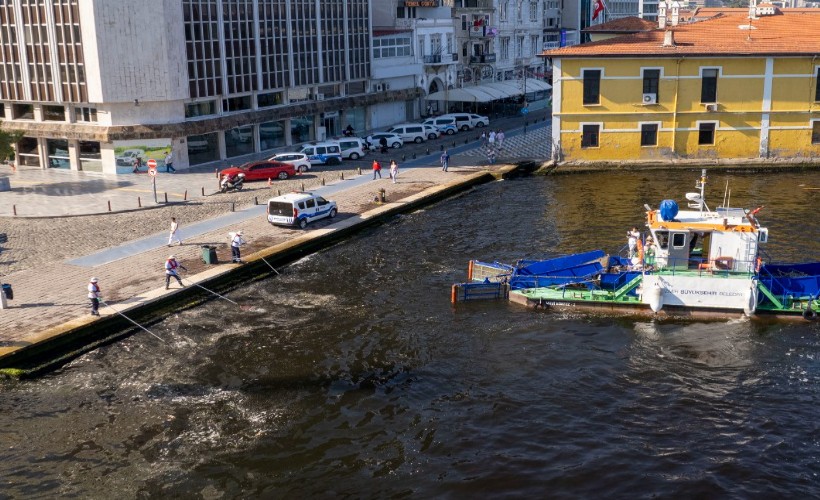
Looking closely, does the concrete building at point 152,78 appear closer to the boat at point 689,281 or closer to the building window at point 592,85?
the building window at point 592,85

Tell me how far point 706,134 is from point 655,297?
32.5 m

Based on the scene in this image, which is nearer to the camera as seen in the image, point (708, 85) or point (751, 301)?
point (751, 301)

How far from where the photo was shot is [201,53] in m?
59.7

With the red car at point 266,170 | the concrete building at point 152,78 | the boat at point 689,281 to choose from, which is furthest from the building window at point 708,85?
the concrete building at point 152,78

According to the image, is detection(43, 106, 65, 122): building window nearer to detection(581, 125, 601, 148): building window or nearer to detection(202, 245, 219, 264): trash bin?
detection(202, 245, 219, 264): trash bin

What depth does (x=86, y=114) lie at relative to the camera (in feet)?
193

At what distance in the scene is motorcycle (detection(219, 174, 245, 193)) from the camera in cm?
5247

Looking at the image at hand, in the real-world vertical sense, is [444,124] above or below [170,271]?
above

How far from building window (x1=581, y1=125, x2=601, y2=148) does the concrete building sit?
70.5 ft

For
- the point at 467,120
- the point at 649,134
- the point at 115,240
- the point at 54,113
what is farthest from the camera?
the point at 467,120

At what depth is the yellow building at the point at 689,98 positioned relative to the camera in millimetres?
59062

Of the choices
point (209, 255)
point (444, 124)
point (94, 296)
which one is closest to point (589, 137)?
point (444, 124)

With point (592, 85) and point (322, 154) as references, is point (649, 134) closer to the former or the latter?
point (592, 85)

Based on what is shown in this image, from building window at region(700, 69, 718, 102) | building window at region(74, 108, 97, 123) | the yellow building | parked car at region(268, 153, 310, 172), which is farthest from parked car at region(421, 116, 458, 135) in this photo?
building window at region(74, 108, 97, 123)
